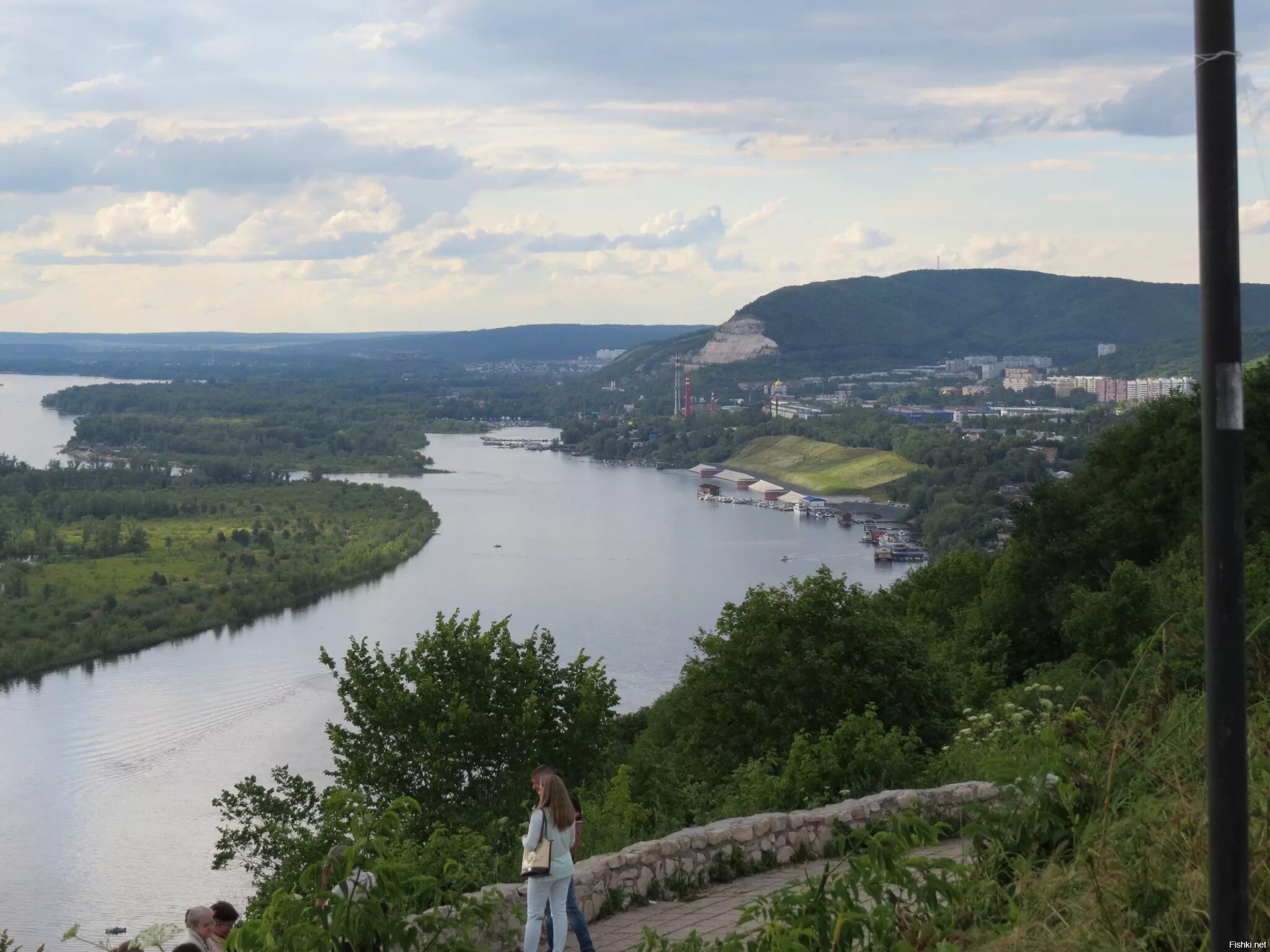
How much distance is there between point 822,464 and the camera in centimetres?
7569

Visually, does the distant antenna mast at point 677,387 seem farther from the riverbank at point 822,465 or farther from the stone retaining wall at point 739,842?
the stone retaining wall at point 739,842

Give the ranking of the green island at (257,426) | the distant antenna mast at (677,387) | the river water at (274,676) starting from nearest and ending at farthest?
the river water at (274,676) → the green island at (257,426) → the distant antenna mast at (677,387)

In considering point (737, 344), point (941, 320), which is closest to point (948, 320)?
point (941, 320)

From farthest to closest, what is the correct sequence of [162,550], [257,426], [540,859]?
[257,426], [162,550], [540,859]

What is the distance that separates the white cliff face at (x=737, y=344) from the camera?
13625cm

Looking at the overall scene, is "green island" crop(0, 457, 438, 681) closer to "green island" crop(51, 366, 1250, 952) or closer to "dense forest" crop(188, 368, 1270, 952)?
"green island" crop(51, 366, 1250, 952)

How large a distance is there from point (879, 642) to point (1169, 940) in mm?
8474

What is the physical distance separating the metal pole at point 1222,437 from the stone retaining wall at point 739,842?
2.50 m

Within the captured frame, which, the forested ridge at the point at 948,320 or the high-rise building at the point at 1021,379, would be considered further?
the forested ridge at the point at 948,320

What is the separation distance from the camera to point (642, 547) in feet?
151

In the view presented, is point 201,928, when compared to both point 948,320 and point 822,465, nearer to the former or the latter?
point 822,465

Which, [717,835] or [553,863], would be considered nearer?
[553,863]

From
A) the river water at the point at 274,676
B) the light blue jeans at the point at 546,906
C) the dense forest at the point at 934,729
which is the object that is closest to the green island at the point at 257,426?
the river water at the point at 274,676

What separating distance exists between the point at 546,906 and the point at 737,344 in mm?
134955
